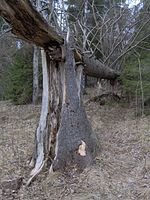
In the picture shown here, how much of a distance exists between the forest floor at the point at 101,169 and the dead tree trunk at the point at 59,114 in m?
0.25

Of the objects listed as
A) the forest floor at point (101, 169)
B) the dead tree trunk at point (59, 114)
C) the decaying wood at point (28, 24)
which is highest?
the decaying wood at point (28, 24)

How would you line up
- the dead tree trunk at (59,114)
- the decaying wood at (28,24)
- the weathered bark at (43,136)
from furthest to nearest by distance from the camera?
the weathered bark at (43,136)
the dead tree trunk at (59,114)
the decaying wood at (28,24)

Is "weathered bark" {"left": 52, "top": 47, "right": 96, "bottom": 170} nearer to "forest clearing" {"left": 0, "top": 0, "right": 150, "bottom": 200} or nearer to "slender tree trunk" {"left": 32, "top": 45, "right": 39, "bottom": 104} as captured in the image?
"forest clearing" {"left": 0, "top": 0, "right": 150, "bottom": 200}

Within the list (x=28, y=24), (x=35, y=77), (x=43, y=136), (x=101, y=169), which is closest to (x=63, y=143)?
(x=43, y=136)

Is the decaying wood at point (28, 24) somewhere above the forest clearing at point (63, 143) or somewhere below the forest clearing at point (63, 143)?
above

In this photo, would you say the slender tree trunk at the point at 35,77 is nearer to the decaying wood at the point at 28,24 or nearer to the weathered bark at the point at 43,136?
the weathered bark at the point at 43,136

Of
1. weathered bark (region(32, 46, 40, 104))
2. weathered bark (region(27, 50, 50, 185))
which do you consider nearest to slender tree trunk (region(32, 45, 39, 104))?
weathered bark (region(32, 46, 40, 104))

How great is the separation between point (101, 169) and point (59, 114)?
1086 millimetres

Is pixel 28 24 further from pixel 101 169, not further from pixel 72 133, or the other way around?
pixel 101 169

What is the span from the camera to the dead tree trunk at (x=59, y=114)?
4602 millimetres

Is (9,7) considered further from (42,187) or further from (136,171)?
(136,171)

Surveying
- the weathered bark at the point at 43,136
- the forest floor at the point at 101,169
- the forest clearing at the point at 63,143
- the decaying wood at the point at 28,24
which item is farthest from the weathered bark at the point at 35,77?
the decaying wood at the point at 28,24

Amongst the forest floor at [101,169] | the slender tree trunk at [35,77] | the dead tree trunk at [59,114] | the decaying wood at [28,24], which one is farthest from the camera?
the slender tree trunk at [35,77]

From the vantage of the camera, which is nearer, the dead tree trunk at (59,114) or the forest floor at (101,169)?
the forest floor at (101,169)
